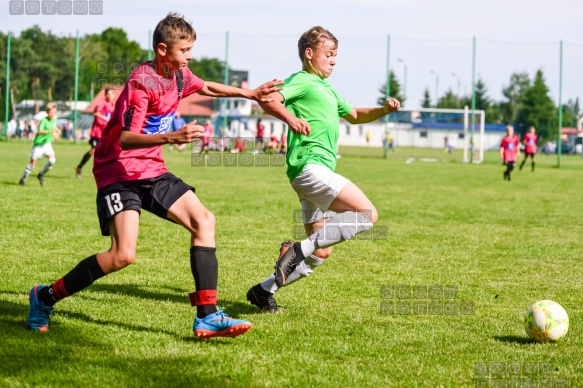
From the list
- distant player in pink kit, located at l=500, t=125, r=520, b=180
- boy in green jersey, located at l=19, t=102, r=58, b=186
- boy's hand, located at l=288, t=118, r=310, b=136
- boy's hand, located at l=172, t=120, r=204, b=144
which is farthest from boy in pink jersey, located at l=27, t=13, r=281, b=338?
distant player in pink kit, located at l=500, t=125, r=520, b=180

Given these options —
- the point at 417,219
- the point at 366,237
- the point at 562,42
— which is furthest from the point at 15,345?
the point at 562,42

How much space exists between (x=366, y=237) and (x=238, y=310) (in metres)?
4.28

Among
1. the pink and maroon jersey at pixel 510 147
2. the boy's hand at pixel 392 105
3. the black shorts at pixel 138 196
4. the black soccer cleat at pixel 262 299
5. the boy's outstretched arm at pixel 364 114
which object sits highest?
the boy's hand at pixel 392 105

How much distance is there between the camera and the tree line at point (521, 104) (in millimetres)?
41062

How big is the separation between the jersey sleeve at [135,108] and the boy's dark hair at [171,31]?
33 centimetres

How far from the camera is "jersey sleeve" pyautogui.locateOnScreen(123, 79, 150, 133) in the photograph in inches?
187

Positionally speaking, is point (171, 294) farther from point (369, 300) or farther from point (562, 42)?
point (562, 42)

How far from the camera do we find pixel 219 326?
15.6ft

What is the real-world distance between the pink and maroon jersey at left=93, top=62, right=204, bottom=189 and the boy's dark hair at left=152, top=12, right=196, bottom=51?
0.59 feet

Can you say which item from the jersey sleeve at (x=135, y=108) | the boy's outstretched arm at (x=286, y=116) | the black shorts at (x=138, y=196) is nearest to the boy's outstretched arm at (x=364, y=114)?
the boy's outstretched arm at (x=286, y=116)

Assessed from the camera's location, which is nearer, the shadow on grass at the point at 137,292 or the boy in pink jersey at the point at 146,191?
the boy in pink jersey at the point at 146,191

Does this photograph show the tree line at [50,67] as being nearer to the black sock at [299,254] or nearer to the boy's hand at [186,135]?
the black sock at [299,254]

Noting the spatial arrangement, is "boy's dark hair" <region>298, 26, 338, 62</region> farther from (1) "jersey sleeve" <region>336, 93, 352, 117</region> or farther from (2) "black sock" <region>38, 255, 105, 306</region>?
(2) "black sock" <region>38, 255, 105, 306</region>

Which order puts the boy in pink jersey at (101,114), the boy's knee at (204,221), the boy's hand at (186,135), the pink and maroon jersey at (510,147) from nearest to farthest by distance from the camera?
the boy's hand at (186,135), the boy's knee at (204,221), the boy in pink jersey at (101,114), the pink and maroon jersey at (510,147)
